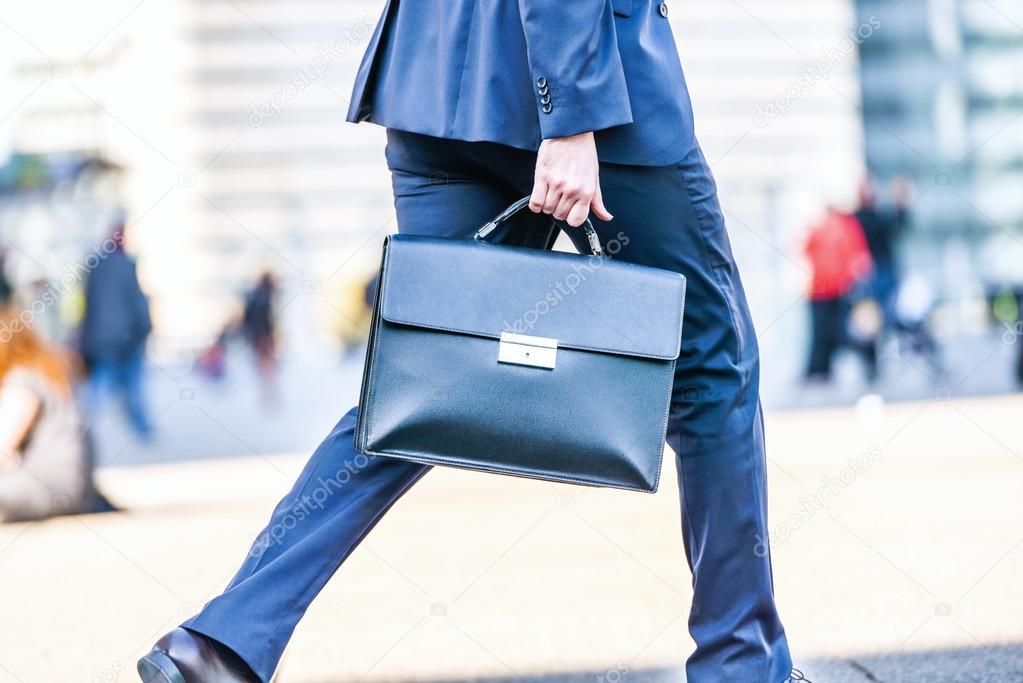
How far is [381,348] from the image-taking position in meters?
1.67

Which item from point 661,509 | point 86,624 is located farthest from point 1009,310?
point 86,624

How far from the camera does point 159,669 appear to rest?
5.43 feet

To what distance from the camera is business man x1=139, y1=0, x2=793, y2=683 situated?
63.9 inches

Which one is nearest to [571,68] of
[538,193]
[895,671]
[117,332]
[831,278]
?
[538,193]

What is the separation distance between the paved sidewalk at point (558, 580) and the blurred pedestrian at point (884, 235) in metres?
6.20

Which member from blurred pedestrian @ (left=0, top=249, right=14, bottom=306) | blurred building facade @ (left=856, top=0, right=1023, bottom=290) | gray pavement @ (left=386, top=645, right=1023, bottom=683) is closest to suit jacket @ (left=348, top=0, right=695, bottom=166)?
gray pavement @ (left=386, top=645, right=1023, bottom=683)

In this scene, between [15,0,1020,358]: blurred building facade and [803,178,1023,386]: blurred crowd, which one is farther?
[15,0,1020,358]: blurred building facade

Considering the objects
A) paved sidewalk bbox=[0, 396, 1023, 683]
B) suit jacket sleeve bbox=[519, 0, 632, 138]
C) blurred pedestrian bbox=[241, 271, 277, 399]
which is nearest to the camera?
suit jacket sleeve bbox=[519, 0, 632, 138]

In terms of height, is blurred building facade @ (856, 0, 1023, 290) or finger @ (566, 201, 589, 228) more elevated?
finger @ (566, 201, 589, 228)

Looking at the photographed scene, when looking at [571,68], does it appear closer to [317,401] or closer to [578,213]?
[578,213]

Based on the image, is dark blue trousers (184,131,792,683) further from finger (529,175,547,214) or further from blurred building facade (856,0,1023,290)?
blurred building facade (856,0,1023,290)

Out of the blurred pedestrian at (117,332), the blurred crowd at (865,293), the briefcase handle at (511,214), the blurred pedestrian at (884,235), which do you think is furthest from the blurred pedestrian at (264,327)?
the briefcase handle at (511,214)

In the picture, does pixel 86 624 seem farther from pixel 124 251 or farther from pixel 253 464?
pixel 124 251

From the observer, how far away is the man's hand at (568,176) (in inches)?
63.6
